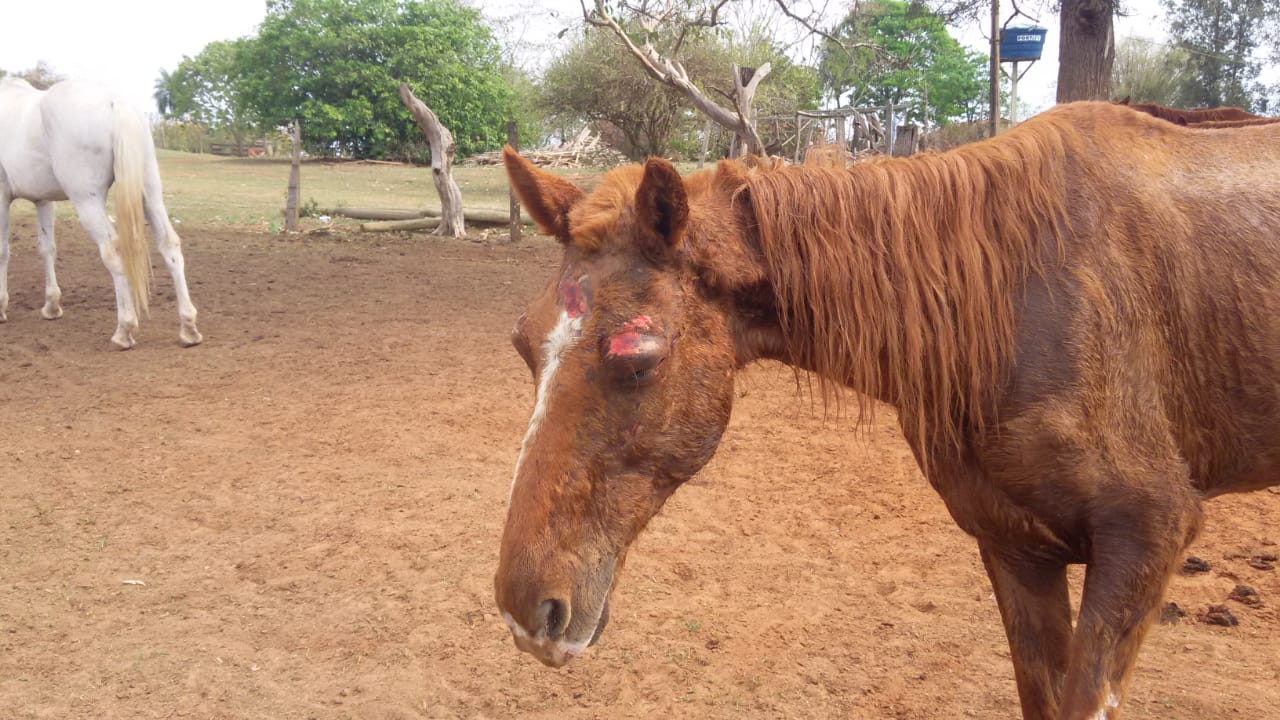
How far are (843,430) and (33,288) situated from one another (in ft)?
32.2

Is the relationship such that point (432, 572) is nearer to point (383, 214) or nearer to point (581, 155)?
point (383, 214)

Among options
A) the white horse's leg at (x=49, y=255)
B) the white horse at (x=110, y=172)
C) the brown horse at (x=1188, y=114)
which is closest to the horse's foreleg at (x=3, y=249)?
the white horse's leg at (x=49, y=255)

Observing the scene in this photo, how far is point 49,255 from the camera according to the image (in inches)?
349

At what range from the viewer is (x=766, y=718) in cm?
283

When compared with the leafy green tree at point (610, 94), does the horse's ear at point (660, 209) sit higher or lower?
lower

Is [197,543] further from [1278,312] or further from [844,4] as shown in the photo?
[844,4]

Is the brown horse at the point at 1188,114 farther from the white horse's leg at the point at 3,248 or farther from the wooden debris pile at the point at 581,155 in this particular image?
the wooden debris pile at the point at 581,155

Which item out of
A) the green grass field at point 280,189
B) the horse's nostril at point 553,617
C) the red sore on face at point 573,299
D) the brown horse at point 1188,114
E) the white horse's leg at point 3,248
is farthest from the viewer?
the green grass field at point 280,189

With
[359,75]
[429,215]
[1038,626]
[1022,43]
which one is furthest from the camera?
[359,75]

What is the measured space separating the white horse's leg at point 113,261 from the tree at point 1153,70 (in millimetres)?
26532

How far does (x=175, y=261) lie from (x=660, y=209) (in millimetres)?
7500

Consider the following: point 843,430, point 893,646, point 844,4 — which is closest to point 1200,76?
point 844,4

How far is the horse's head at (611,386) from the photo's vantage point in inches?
66.8

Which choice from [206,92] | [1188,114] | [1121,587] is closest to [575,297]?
[1121,587]
